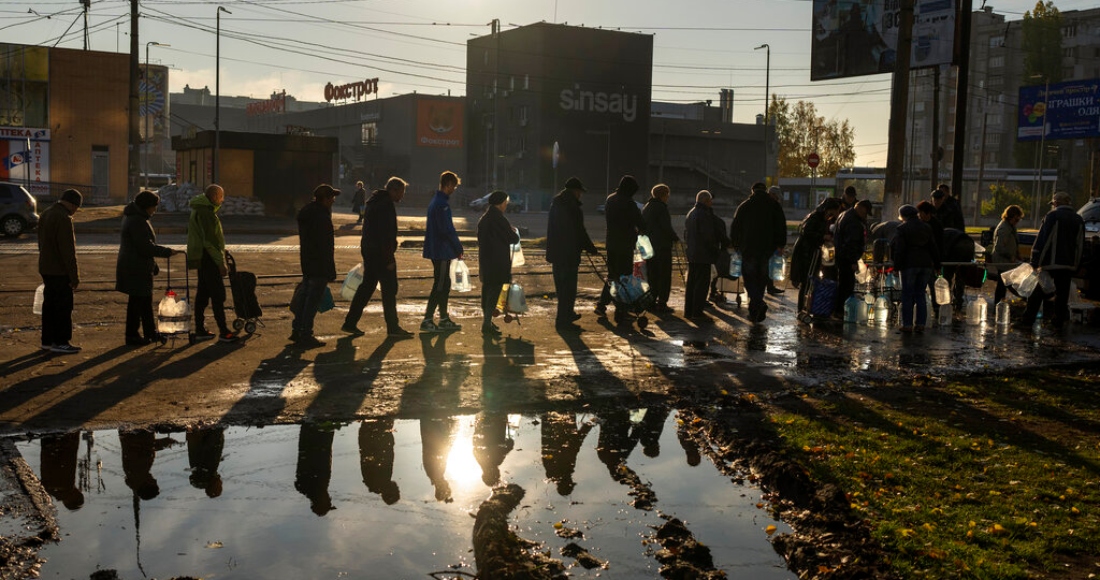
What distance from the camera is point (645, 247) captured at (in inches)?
556

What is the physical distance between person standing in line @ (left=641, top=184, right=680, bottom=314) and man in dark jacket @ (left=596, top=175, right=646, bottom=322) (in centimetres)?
72

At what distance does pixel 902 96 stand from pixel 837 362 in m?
8.63

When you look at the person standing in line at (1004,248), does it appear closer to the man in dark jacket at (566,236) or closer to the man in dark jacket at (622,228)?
the man in dark jacket at (622,228)

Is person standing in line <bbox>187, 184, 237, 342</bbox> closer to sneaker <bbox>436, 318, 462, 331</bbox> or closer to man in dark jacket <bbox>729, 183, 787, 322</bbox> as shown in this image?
sneaker <bbox>436, 318, 462, 331</bbox>

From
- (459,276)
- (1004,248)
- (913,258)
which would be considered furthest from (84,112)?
(913,258)

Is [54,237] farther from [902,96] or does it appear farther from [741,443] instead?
[902,96]

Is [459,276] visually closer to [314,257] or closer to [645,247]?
[645,247]

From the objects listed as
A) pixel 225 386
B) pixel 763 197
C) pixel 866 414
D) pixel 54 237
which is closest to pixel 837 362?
pixel 866 414

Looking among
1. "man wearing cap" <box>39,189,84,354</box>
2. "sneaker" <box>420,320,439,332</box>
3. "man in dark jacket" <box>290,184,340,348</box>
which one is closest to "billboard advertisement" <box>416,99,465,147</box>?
"sneaker" <box>420,320,439,332</box>

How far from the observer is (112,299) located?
1474 centimetres

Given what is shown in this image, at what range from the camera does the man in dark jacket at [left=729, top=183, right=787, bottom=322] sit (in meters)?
13.7

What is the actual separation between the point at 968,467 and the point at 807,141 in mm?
93513

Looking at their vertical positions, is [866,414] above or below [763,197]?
below

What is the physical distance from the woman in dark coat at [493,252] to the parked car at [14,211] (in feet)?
71.3
